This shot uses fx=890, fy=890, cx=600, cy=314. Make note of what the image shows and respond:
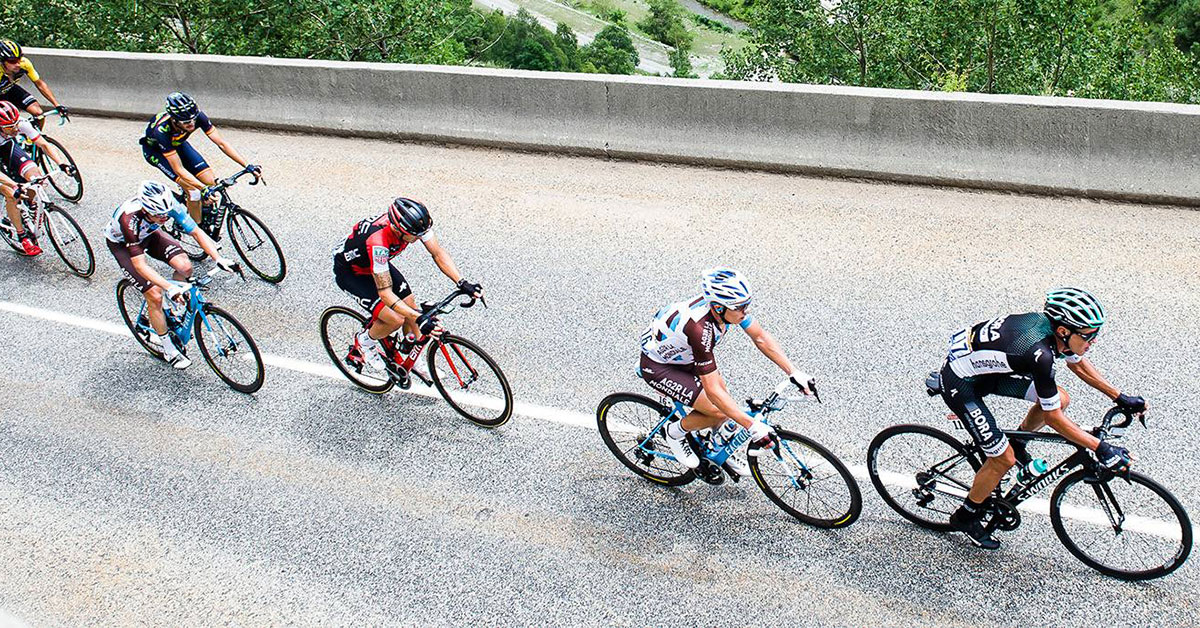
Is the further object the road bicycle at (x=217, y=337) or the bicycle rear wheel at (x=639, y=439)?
the road bicycle at (x=217, y=337)

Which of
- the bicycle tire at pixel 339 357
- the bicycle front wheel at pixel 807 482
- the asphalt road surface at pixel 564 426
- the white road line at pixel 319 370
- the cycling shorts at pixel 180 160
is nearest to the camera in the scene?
the asphalt road surface at pixel 564 426

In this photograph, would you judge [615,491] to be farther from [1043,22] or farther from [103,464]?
[1043,22]

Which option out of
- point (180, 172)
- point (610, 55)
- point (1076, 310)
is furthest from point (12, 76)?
point (610, 55)

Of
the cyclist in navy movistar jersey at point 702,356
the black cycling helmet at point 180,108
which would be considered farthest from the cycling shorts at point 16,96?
the cyclist in navy movistar jersey at point 702,356

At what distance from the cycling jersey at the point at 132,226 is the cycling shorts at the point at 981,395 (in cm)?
628

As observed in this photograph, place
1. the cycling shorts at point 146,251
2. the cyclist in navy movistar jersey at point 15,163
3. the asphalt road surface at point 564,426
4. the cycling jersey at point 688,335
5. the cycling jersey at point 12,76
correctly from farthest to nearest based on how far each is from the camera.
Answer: the cycling jersey at point 12,76 → the cyclist in navy movistar jersey at point 15,163 → the cycling shorts at point 146,251 → the asphalt road surface at point 564,426 → the cycling jersey at point 688,335

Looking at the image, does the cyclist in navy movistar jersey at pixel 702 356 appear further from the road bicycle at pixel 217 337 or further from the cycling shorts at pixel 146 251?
the cycling shorts at pixel 146 251

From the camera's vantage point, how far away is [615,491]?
647 centimetres

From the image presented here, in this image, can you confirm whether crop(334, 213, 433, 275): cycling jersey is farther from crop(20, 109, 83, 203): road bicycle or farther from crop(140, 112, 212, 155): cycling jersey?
crop(20, 109, 83, 203): road bicycle

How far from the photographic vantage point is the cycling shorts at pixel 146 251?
7461 mm

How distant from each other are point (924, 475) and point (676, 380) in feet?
5.77

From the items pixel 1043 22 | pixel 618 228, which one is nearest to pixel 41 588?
pixel 618 228

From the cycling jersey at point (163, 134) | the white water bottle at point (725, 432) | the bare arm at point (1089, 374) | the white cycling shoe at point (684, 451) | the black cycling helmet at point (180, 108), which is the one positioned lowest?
the white cycling shoe at point (684, 451)

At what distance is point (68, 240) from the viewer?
9.98 meters
